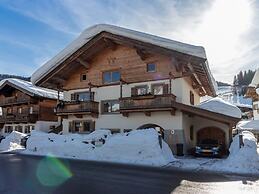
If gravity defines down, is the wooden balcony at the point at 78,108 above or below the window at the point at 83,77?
below

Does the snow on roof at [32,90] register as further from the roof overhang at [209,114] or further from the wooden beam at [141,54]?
the roof overhang at [209,114]

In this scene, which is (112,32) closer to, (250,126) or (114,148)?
(114,148)

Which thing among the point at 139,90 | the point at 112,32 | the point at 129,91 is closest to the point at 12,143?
the point at 129,91

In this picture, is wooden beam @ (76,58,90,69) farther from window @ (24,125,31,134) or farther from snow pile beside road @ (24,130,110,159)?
window @ (24,125,31,134)

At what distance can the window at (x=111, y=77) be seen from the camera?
25062 mm

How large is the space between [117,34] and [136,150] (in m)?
10.2

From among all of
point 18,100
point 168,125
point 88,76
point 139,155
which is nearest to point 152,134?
point 139,155

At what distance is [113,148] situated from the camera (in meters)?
18.0

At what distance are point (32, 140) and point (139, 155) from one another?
11376 millimetres

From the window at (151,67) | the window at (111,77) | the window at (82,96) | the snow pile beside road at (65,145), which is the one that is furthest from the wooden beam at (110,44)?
the snow pile beside road at (65,145)

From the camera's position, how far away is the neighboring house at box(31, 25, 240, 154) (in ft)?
69.7

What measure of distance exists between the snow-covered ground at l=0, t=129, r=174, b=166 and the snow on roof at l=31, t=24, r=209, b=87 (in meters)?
6.30

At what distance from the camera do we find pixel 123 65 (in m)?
24.7

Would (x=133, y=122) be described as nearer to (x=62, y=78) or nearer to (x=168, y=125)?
(x=168, y=125)
